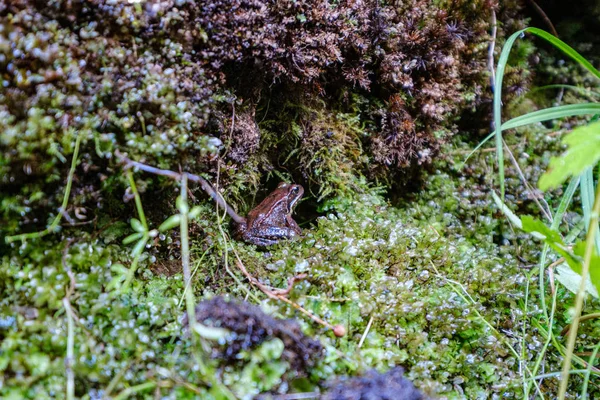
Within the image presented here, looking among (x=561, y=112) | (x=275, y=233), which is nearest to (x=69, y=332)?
(x=275, y=233)

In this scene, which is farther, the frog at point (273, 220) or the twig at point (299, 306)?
the frog at point (273, 220)

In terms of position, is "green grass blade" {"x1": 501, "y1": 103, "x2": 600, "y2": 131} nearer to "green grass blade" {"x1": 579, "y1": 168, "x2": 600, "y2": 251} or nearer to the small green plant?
the small green plant

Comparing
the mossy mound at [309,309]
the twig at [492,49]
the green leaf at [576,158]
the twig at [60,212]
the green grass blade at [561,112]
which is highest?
the twig at [492,49]

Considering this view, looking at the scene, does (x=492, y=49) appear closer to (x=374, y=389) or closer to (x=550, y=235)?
(x=550, y=235)

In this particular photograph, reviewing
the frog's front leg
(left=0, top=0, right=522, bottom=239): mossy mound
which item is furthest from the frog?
(left=0, top=0, right=522, bottom=239): mossy mound

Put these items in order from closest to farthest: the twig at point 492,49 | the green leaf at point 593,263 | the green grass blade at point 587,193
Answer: the green leaf at point 593,263 < the green grass blade at point 587,193 < the twig at point 492,49

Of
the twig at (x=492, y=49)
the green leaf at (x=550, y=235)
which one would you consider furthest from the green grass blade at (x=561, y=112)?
the twig at (x=492, y=49)

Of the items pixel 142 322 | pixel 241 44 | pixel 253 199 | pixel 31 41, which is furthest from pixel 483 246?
pixel 31 41

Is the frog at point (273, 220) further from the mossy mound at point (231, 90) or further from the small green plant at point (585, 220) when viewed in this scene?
the small green plant at point (585, 220)
